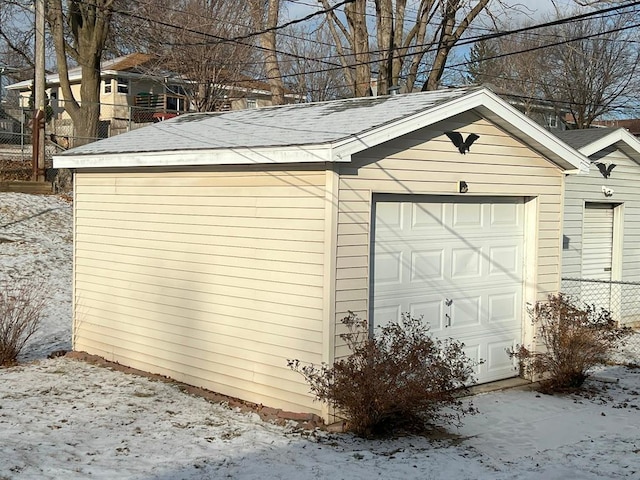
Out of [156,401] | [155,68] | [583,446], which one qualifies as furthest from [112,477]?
[155,68]

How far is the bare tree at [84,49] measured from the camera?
23.6m

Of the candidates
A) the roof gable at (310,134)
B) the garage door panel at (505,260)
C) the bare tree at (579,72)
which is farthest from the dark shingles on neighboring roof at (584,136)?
the bare tree at (579,72)

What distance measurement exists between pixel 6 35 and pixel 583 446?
26.5 meters

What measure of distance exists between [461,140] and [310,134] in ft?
6.21

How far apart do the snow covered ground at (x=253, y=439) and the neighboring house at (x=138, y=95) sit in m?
21.2

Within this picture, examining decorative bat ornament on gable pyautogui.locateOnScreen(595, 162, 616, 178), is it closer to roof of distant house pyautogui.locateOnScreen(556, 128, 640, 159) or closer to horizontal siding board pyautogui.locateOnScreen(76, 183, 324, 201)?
roof of distant house pyautogui.locateOnScreen(556, 128, 640, 159)

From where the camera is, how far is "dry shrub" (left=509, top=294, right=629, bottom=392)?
9680 millimetres

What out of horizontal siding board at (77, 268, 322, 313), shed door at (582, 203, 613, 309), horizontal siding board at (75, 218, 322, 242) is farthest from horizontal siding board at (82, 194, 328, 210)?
shed door at (582, 203, 613, 309)

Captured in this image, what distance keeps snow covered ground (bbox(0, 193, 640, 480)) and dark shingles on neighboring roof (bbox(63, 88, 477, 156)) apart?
9.36 feet

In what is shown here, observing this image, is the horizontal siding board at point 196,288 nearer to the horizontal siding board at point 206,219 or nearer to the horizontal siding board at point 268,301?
the horizontal siding board at point 268,301

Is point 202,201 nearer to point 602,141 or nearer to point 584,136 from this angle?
point 602,141

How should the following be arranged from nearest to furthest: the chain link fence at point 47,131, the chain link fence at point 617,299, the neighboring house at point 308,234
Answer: the neighboring house at point 308,234 < the chain link fence at point 617,299 < the chain link fence at point 47,131

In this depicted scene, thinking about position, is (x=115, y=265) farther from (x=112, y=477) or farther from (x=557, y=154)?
(x=557, y=154)

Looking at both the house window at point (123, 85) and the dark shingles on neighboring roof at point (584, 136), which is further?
the house window at point (123, 85)
